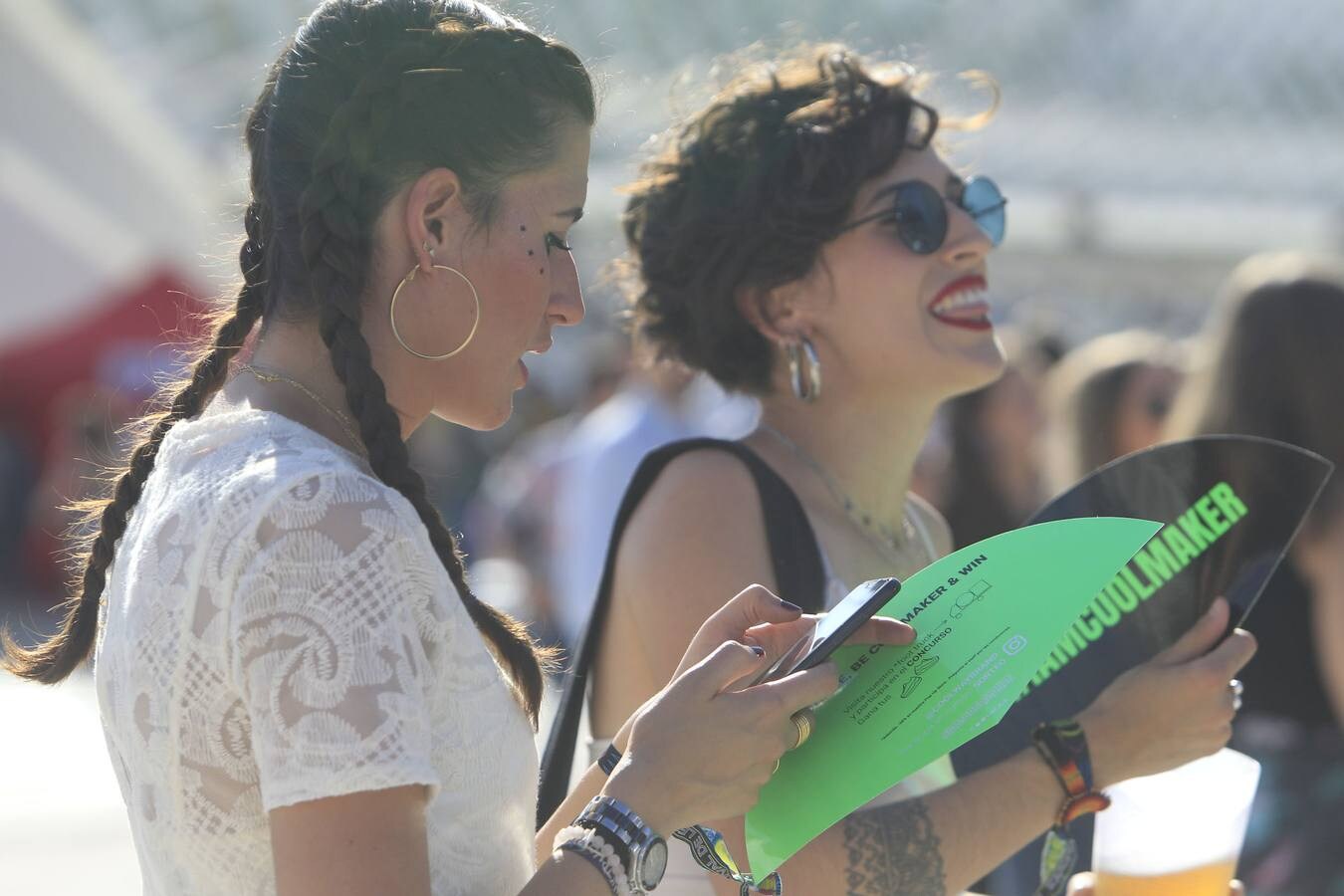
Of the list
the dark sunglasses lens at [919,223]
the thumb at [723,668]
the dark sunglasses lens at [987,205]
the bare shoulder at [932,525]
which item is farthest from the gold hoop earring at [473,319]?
the bare shoulder at [932,525]

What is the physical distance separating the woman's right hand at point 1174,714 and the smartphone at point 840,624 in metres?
0.61

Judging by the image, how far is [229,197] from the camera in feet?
22.7

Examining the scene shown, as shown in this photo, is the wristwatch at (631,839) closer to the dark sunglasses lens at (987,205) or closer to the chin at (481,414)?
the chin at (481,414)

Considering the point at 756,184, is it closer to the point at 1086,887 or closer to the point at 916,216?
the point at 916,216

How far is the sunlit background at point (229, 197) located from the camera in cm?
511


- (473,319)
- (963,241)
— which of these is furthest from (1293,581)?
(473,319)

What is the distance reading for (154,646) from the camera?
4.23 feet

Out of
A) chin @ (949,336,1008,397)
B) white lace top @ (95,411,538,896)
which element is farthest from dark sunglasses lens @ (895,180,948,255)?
white lace top @ (95,411,538,896)

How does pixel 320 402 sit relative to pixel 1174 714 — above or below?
above

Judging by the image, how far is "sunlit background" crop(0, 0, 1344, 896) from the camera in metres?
5.11

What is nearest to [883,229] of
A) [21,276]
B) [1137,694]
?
[1137,694]

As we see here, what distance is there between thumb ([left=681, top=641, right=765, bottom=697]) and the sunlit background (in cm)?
66

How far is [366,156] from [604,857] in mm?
660

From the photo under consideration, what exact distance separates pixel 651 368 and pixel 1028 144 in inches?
1067
